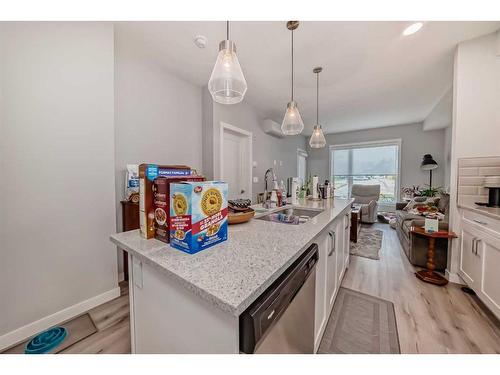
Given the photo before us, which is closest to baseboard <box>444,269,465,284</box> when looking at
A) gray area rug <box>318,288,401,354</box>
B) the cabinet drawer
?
the cabinet drawer

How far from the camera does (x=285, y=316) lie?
0.68 metres

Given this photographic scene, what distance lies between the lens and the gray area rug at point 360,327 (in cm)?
125

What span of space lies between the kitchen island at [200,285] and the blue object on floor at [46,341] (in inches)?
33.2

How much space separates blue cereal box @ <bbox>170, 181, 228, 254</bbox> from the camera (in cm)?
66

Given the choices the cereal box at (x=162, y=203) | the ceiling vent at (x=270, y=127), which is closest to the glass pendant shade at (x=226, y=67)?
the cereal box at (x=162, y=203)

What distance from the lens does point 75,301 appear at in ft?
4.98

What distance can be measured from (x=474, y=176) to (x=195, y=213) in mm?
2739

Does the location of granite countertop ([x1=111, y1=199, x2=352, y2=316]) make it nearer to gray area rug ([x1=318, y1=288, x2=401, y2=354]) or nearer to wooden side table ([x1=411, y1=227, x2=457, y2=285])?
gray area rug ([x1=318, y1=288, x2=401, y2=354])

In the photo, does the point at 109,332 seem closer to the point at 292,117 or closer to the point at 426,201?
the point at 292,117

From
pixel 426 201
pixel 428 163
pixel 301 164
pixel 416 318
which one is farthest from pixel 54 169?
pixel 428 163

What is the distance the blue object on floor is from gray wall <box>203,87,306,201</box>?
2116 mm
